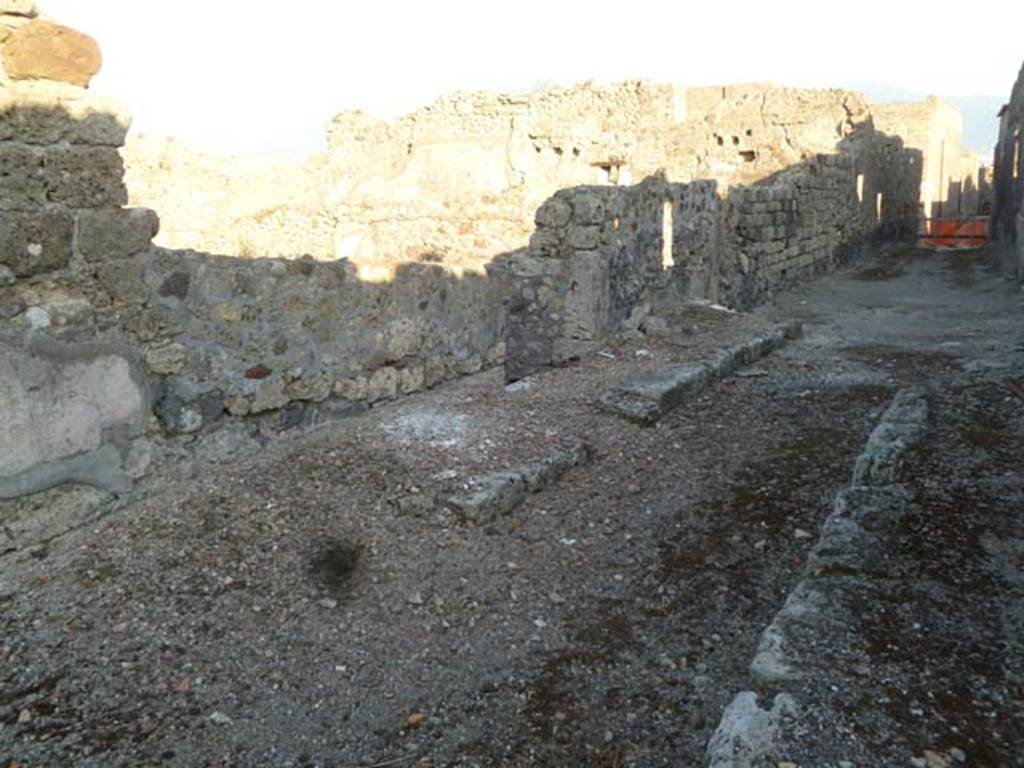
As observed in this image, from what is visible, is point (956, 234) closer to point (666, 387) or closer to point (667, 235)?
point (667, 235)

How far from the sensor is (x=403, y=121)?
19.3 metres

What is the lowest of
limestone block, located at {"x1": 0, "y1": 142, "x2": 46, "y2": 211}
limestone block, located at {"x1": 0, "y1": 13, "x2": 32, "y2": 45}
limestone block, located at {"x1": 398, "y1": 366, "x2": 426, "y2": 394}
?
limestone block, located at {"x1": 398, "y1": 366, "x2": 426, "y2": 394}

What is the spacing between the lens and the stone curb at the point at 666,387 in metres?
5.38

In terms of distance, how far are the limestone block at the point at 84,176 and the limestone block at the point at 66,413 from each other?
24.2 inches

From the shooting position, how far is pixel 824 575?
9.25 ft

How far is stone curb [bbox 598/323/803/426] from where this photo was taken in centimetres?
538

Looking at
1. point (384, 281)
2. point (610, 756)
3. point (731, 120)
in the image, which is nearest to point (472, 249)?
point (384, 281)

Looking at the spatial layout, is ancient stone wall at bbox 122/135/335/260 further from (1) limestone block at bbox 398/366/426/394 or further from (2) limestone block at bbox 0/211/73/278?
(2) limestone block at bbox 0/211/73/278

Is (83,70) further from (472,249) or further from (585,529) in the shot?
(472,249)

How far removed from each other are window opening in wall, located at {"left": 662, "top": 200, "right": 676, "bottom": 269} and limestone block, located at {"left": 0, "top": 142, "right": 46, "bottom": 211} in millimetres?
6409

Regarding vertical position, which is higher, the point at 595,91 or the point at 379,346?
the point at 595,91

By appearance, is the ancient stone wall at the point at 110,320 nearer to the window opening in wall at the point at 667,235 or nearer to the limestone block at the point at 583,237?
the limestone block at the point at 583,237

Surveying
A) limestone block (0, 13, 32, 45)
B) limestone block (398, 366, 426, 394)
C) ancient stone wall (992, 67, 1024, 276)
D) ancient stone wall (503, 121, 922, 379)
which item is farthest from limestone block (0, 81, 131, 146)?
ancient stone wall (992, 67, 1024, 276)

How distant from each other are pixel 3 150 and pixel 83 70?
51cm
